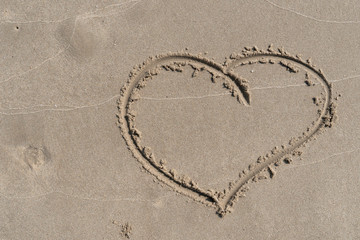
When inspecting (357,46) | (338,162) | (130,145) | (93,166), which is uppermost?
(357,46)

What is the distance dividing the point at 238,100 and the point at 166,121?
30.6 inches

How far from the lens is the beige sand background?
8.93 feet

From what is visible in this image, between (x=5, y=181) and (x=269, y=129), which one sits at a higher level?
(x=269, y=129)

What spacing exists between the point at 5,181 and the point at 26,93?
3.00ft

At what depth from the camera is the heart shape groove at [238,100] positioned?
9.04ft

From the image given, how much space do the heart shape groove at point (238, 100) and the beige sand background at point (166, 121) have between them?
74mm

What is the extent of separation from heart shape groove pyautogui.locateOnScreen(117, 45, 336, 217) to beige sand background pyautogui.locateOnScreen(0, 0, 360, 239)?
0.07 m

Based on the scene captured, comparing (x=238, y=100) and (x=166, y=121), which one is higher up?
(x=238, y=100)

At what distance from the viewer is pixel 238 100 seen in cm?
279

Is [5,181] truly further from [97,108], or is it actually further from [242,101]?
[242,101]

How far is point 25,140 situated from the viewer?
2.72 m

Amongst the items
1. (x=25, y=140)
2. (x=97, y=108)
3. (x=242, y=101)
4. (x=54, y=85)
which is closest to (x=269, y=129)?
(x=242, y=101)

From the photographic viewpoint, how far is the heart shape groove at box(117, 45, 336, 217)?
Result: 276 centimetres

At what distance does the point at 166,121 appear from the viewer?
277 centimetres
